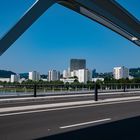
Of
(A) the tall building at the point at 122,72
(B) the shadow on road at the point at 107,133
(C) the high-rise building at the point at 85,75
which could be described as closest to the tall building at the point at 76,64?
(A) the tall building at the point at 122,72

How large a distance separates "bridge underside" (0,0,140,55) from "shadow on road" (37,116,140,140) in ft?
11.2

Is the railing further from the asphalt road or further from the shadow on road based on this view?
the shadow on road

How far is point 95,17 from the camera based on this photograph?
21.2 meters

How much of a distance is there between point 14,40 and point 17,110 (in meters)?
7.26

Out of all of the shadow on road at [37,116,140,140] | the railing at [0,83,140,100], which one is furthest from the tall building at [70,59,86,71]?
the shadow on road at [37,116,140,140]

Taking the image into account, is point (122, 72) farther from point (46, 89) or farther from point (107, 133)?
point (107, 133)

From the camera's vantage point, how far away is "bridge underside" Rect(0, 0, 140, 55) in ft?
43.5

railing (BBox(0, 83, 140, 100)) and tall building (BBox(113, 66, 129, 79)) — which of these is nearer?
railing (BBox(0, 83, 140, 100))

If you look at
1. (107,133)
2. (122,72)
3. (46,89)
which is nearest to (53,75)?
(122,72)

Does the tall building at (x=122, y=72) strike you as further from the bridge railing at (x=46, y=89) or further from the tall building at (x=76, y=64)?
the bridge railing at (x=46, y=89)

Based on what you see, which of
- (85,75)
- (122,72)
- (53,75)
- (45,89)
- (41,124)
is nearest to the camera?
(41,124)

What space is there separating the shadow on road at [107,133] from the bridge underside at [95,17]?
340cm

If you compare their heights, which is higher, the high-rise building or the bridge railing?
the high-rise building

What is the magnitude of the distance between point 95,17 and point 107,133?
9.90 meters
